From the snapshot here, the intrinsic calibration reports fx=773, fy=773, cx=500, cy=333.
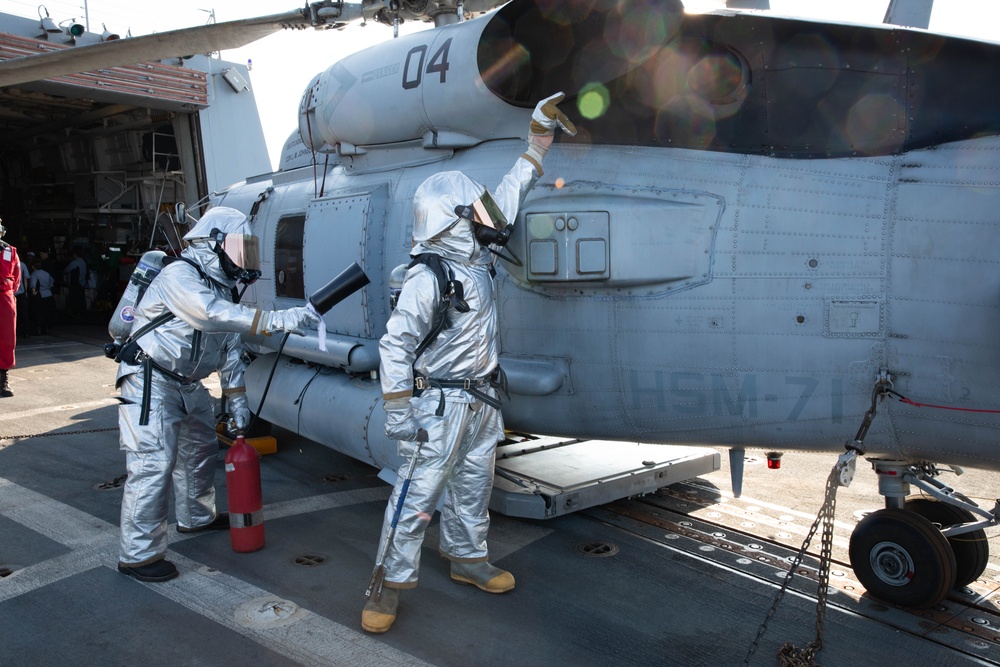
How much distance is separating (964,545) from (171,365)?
450 cm

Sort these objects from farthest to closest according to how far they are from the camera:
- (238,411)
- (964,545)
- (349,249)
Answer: (349,249)
(238,411)
(964,545)

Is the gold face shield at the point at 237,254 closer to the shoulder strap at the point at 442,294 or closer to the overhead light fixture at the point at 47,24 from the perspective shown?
the shoulder strap at the point at 442,294

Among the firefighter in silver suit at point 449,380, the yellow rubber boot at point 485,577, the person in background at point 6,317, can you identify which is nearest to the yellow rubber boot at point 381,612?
the firefighter in silver suit at point 449,380

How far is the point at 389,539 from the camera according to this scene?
385cm

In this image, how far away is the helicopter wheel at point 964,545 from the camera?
4.12 m

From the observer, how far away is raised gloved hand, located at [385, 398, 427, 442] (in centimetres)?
373

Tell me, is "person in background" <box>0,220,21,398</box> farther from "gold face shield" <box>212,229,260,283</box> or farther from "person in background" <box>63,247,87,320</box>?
"person in background" <box>63,247,87,320</box>

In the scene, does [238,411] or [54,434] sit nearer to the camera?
[238,411]

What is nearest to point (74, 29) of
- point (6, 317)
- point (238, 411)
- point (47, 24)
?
point (47, 24)

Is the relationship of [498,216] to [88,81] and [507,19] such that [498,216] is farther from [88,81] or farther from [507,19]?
[88,81]

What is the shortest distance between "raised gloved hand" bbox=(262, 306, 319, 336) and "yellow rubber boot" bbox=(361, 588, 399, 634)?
1.47 metres

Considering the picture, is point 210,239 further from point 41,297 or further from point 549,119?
point 41,297

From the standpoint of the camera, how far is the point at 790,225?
3740 mm

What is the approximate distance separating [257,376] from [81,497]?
177cm
